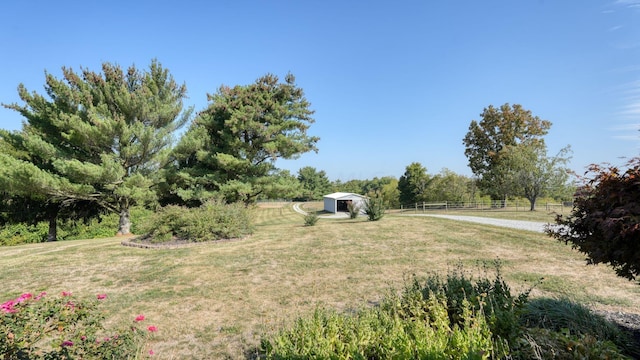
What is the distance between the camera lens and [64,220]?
2000 cm

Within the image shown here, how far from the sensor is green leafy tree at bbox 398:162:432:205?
49.9 metres

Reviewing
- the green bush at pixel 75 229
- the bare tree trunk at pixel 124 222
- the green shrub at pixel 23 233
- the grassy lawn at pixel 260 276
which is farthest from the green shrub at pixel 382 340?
the green shrub at pixel 23 233

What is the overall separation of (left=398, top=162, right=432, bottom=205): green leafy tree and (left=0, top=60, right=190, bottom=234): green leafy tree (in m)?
41.3

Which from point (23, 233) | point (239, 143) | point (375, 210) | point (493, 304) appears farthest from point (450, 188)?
point (23, 233)

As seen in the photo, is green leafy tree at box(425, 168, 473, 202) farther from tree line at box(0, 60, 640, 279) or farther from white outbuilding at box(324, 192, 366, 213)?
tree line at box(0, 60, 640, 279)

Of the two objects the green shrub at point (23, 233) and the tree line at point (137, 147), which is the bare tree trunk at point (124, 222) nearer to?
the tree line at point (137, 147)

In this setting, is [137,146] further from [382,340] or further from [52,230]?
[382,340]

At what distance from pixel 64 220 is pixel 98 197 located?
5079mm

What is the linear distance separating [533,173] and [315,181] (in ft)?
197

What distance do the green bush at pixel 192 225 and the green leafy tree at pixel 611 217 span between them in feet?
38.6

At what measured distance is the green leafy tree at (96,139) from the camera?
1523 centimetres

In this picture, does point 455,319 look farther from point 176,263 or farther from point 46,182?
point 46,182

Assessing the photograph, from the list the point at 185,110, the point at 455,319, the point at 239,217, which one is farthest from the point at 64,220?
the point at 455,319

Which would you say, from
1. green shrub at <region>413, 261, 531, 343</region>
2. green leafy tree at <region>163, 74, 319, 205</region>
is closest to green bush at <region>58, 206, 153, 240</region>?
green leafy tree at <region>163, 74, 319, 205</region>
